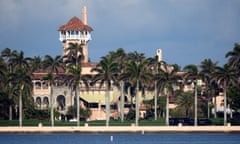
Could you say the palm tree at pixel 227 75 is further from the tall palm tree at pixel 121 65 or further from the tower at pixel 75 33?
the tower at pixel 75 33

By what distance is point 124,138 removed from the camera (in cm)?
13975

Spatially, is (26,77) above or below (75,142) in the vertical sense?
above

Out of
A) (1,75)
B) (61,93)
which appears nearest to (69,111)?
(61,93)

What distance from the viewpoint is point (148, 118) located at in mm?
179750

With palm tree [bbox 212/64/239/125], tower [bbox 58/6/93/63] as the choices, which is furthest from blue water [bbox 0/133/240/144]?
tower [bbox 58/6/93/63]

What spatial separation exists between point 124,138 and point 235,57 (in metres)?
30.1

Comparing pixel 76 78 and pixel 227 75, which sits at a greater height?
pixel 227 75

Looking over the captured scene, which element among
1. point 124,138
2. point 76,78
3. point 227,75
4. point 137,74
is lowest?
point 124,138

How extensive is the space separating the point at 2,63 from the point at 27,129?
853 inches

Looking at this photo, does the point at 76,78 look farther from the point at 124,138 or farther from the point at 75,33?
the point at 75,33

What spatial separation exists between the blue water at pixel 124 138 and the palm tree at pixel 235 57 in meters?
17.2

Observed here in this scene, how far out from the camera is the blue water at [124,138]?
128625 millimetres

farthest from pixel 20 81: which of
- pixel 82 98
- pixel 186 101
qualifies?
pixel 186 101

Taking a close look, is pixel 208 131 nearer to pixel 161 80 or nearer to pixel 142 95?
pixel 161 80
